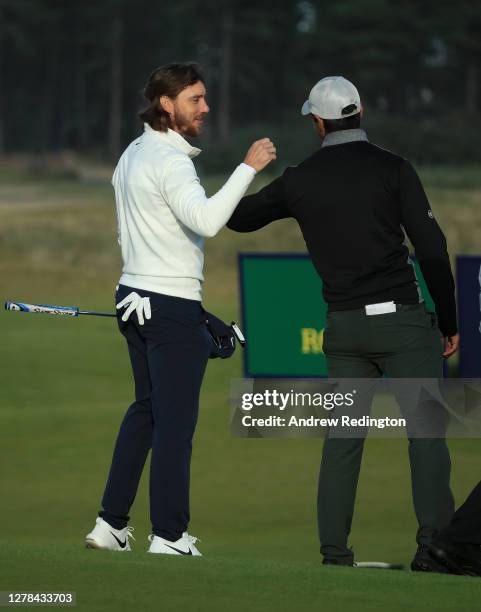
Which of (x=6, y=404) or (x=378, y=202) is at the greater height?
(x=378, y=202)

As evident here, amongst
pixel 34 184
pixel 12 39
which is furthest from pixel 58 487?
pixel 12 39

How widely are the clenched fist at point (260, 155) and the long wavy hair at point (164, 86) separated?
1.19ft

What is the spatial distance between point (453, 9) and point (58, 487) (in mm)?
78510

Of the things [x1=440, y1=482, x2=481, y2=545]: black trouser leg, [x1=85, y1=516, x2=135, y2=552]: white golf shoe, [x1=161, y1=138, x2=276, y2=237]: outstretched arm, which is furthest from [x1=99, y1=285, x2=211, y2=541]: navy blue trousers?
[x1=440, y1=482, x2=481, y2=545]: black trouser leg

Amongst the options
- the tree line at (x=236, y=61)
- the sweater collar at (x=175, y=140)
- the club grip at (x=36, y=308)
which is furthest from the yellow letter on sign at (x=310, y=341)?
the tree line at (x=236, y=61)

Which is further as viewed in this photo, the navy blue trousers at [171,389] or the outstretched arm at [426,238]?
the navy blue trousers at [171,389]

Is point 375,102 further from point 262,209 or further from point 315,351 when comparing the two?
point 262,209

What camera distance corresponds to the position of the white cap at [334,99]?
20.8 feet

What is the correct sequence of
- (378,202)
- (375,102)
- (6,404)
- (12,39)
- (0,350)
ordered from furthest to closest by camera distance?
1. (12,39)
2. (375,102)
3. (0,350)
4. (6,404)
5. (378,202)

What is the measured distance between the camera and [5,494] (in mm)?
10367

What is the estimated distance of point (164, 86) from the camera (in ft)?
21.1

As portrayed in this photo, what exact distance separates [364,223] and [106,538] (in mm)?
1576

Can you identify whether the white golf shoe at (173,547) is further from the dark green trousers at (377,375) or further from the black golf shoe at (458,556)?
the black golf shoe at (458,556)

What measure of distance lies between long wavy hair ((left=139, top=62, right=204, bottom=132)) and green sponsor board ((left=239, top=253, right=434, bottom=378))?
7.05 m
